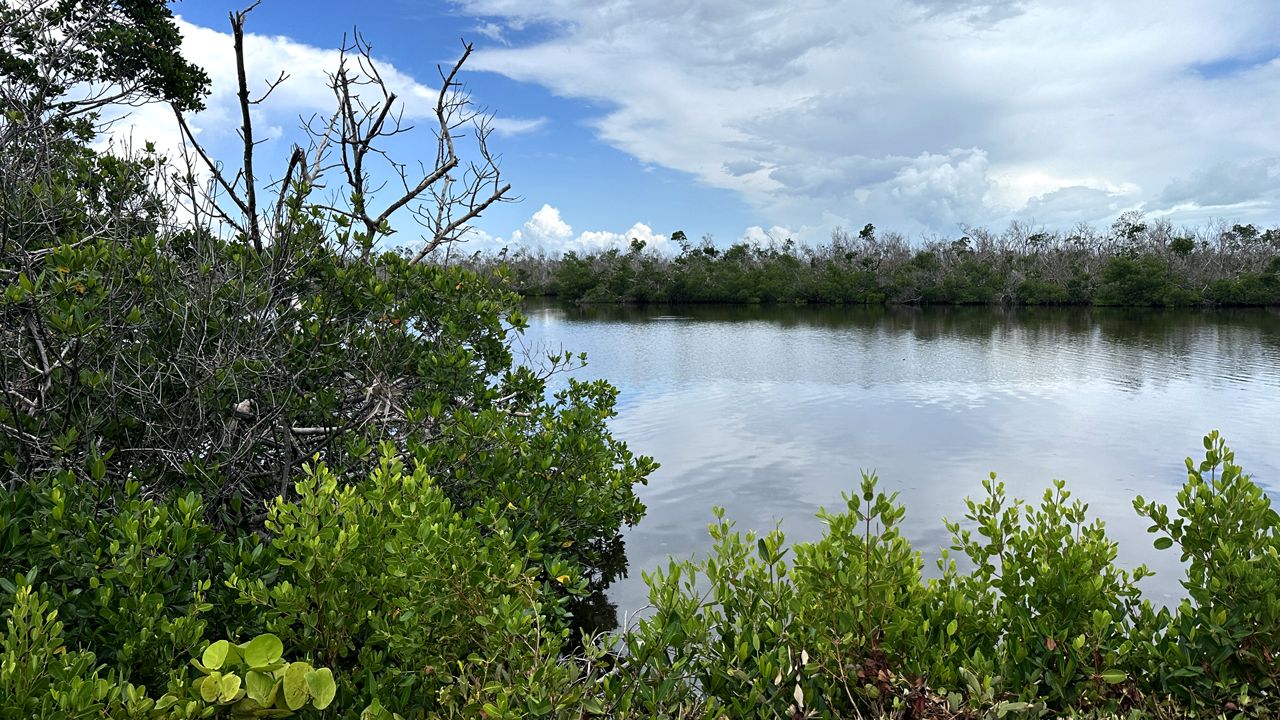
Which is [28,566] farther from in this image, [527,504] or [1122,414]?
[1122,414]

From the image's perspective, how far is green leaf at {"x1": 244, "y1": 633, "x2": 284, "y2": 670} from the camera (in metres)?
2.30

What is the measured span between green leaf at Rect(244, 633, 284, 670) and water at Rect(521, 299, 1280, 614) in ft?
16.4

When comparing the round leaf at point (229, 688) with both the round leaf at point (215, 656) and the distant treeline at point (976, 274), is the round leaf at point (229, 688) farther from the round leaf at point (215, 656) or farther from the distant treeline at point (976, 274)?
the distant treeline at point (976, 274)

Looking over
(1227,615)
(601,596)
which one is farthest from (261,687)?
(601,596)

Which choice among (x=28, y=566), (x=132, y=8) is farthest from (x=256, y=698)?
(x=132, y=8)

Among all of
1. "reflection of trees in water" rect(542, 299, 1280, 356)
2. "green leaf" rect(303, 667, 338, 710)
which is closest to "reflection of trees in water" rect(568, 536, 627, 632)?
"green leaf" rect(303, 667, 338, 710)

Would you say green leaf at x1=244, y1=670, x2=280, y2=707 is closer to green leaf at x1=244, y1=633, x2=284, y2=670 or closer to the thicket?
green leaf at x1=244, y1=633, x2=284, y2=670

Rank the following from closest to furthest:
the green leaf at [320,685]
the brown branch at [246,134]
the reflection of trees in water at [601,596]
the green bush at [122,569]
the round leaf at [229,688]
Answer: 1. the round leaf at [229,688]
2. the green leaf at [320,685]
3. the green bush at [122,569]
4. the brown branch at [246,134]
5. the reflection of trees in water at [601,596]

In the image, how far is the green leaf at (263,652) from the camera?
7.55 ft

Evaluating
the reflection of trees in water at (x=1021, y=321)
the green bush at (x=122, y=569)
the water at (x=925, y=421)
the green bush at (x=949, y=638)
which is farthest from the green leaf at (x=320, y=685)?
the reflection of trees in water at (x=1021, y=321)

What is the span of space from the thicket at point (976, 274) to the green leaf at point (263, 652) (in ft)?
165

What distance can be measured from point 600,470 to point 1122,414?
14.0 m

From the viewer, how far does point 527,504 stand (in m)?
5.79

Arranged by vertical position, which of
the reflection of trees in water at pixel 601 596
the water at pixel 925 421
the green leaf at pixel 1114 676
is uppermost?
the green leaf at pixel 1114 676
